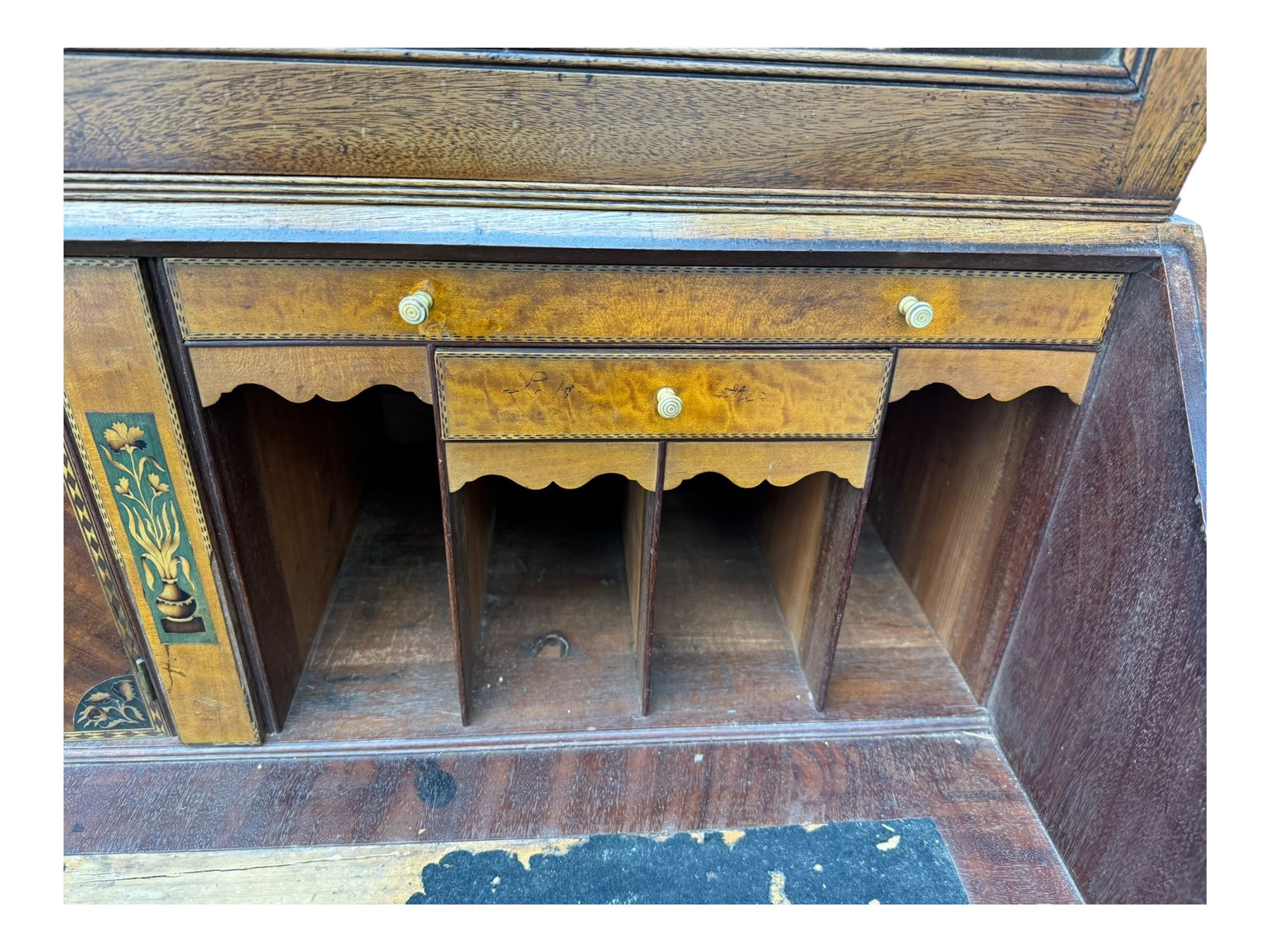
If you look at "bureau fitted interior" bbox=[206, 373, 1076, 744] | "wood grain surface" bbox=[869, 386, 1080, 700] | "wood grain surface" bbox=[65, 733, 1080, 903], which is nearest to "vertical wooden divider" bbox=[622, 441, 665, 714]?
"bureau fitted interior" bbox=[206, 373, 1076, 744]

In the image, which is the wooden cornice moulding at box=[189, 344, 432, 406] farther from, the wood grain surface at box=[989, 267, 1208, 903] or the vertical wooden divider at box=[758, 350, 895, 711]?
the wood grain surface at box=[989, 267, 1208, 903]

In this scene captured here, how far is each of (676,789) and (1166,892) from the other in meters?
0.74

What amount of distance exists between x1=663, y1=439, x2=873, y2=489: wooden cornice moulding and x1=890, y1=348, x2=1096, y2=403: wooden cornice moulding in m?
0.12

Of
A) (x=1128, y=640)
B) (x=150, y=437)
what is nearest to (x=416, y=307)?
(x=150, y=437)

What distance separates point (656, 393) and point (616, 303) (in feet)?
0.50

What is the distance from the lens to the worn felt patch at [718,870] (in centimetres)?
116

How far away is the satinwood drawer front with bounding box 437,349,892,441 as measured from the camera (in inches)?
42.0

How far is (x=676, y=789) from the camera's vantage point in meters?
Result: 1.32

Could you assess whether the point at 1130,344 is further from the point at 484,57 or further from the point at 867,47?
the point at 484,57

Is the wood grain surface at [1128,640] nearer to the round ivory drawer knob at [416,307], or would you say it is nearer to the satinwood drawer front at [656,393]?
the satinwood drawer front at [656,393]

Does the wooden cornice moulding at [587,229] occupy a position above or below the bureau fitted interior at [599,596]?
above

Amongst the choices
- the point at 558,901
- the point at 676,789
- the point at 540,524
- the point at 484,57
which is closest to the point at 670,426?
the point at 484,57

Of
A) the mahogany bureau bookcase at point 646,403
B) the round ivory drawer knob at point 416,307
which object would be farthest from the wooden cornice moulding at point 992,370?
the round ivory drawer knob at point 416,307

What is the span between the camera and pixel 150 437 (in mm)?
1076
